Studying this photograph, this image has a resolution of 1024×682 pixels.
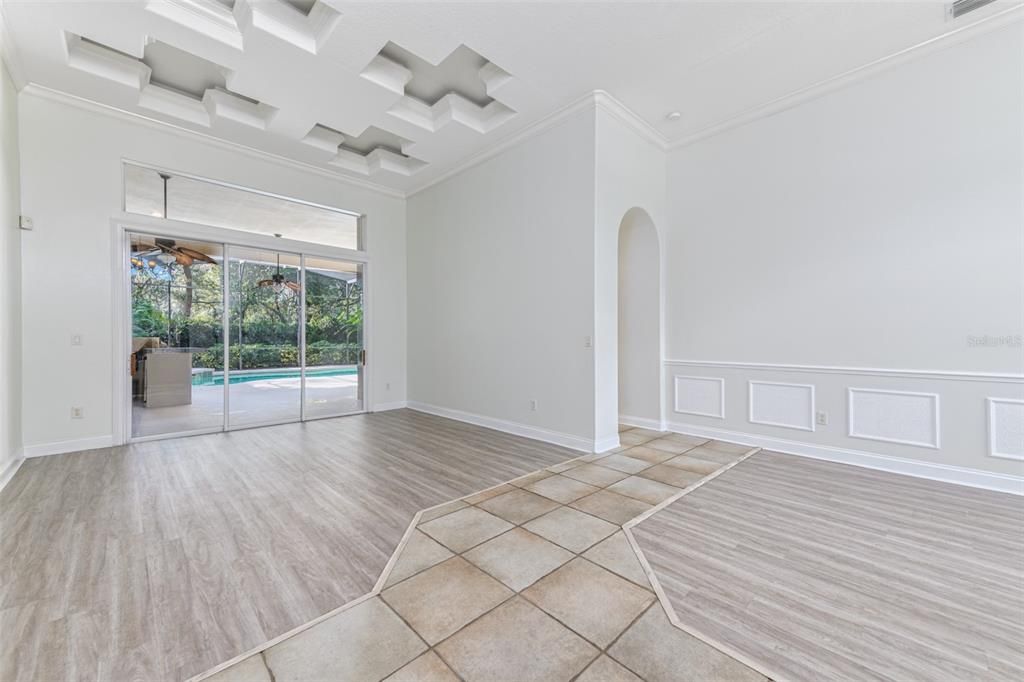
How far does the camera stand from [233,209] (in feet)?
17.4

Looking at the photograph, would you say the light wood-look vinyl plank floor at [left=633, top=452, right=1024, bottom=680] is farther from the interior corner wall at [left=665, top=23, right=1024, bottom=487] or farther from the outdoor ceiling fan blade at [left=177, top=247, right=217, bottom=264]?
the outdoor ceiling fan blade at [left=177, top=247, right=217, bottom=264]

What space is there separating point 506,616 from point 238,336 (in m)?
5.24

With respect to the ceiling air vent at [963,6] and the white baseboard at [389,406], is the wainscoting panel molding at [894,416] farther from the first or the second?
the white baseboard at [389,406]

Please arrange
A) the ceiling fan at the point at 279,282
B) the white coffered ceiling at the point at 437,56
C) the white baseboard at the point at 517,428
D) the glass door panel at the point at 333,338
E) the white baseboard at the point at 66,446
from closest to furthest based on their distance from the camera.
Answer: the white coffered ceiling at the point at 437,56
the white baseboard at the point at 66,446
the white baseboard at the point at 517,428
the ceiling fan at the point at 279,282
the glass door panel at the point at 333,338

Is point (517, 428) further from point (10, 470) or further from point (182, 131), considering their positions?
point (182, 131)

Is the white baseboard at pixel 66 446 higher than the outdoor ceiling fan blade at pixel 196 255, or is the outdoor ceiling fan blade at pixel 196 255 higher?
the outdoor ceiling fan blade at pixel 196 255

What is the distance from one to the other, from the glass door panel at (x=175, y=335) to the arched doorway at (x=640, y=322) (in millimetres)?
5321

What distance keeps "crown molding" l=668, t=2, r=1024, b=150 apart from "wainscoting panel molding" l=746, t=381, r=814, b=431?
2918 mm

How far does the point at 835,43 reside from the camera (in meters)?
3.35

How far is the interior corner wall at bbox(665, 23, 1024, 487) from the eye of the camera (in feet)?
10.3

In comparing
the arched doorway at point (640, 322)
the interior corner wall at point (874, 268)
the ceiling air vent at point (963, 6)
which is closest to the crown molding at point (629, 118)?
the interior corner wall at point (874, 268)

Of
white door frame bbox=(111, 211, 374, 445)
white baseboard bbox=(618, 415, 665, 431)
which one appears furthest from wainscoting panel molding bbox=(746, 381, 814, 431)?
white door frame bbox=(111, 211, 374, 445)

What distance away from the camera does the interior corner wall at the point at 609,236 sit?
13.5ft

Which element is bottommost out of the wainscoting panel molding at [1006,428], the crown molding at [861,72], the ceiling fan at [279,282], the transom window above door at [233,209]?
the wainscoting panel molding at [1006,428]
